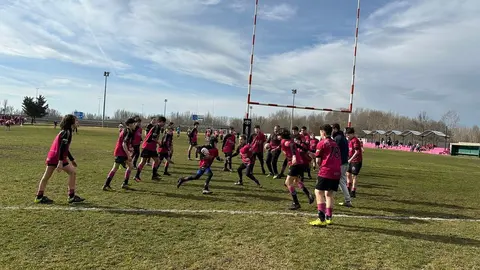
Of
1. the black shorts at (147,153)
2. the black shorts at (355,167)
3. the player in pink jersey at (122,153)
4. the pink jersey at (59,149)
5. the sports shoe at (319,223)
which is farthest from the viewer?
the black shorts at (147,153)

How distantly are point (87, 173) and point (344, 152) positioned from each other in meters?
8.36

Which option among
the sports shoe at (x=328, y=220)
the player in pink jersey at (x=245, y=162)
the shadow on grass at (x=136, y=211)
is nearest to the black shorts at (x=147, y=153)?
the player in pink jersey at (x=245, y=162)

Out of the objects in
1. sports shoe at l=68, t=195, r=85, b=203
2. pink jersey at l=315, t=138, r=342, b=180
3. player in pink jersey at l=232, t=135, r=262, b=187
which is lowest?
sports shoe at l=68, t=195, r=85, b=203

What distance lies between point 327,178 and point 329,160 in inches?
13.6

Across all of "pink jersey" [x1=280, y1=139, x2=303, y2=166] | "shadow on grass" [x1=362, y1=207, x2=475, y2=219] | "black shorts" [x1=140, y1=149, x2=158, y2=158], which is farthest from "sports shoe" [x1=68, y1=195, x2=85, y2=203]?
"shadow on grass" [x1=362, y1=207, x2=475, y2=219]

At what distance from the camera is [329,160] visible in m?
6.42

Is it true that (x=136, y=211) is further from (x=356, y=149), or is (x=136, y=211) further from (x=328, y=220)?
(x=356, y=149)

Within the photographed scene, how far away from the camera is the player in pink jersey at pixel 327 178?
6.33 meters

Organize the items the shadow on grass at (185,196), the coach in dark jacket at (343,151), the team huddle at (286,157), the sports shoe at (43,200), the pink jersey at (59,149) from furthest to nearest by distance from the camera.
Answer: the shadow on grass at (185,196)
the coach in dark jacket at (343,151)
the sports shoe at (43,200)
the pink jersey at (59,149)
the team huddle at (286,157)

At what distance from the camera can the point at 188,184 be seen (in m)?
10.3

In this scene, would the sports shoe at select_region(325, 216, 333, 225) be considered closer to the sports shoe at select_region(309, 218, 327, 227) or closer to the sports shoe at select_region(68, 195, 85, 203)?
the sports shoe at select_region(309, 218, 327, 227)

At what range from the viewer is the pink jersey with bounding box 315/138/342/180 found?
20.9 ft

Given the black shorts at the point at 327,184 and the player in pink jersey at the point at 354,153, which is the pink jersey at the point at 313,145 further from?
the black shorts at the point at 327,184

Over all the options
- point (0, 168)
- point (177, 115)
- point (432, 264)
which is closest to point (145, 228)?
point (432, 264)
